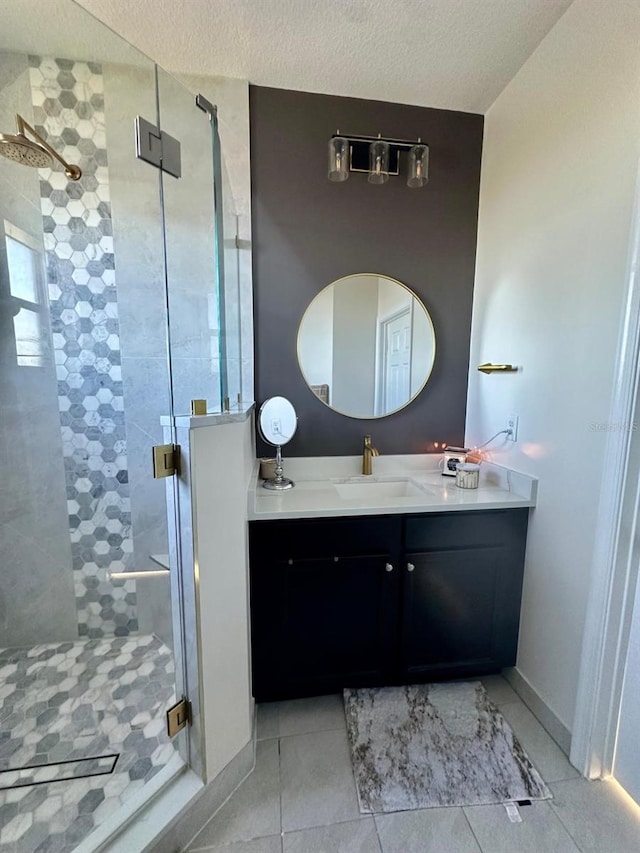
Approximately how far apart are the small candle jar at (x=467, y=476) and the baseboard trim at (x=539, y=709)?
2.75ft

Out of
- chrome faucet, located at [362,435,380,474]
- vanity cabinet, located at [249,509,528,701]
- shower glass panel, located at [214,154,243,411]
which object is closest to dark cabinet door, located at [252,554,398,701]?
vanity cabinet, located at [249,509,528,701]

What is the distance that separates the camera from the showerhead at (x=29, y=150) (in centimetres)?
149

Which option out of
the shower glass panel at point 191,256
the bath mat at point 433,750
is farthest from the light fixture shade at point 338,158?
the bath mat at point 433,750

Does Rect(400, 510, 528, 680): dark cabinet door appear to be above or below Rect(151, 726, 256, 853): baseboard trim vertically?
above

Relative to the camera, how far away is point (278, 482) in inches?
68.7

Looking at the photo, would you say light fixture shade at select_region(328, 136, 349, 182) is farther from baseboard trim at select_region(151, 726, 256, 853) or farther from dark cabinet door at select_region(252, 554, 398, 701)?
baseboard trim at select_region(151, 726, 256, 853)

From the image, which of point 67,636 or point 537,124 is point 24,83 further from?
point 67,636

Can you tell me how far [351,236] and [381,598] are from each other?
1.70 m

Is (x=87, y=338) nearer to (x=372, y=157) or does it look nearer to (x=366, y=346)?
(x=366, y=346)

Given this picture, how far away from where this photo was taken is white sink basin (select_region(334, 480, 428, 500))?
1.81 meters

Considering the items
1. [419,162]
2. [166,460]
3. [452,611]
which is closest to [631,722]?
[452,611]

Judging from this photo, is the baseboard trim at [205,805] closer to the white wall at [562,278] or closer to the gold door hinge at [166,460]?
the gold door hinge at [166,460]

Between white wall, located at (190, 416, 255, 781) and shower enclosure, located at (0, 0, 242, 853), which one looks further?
shower enclosure, located at (0, 0, 242, 853)

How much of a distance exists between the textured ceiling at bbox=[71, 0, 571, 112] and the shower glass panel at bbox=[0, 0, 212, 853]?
19cm
